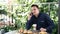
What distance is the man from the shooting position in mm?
2059

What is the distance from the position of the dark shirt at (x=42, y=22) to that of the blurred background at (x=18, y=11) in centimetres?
5

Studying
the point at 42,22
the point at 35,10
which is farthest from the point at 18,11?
the point at 42,22

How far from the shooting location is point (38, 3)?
2.06 meters

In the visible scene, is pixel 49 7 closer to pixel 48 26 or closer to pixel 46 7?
pixel 46 7

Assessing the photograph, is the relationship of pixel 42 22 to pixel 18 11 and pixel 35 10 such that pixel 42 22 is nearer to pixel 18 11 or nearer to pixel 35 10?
pixel 35 10

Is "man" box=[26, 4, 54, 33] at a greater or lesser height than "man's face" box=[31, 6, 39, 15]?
lesser

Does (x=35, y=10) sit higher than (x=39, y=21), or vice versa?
(x=35, y=10)

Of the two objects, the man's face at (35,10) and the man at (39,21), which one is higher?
the man's face at (35,10)

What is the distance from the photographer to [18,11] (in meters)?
2.12

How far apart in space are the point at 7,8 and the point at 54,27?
668mm

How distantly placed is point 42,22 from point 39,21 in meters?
0.04

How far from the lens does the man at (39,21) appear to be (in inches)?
81.0

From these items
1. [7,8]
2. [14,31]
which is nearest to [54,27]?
[14,31]

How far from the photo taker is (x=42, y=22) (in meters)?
2.07
